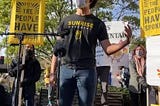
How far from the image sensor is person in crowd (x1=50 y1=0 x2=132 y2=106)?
4.28m

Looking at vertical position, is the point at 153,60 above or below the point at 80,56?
below

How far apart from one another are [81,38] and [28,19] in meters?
3.39

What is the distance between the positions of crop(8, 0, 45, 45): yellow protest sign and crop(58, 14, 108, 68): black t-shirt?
3072 millimetres

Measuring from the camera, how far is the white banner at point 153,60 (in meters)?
5.75

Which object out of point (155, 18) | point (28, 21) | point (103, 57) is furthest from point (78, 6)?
point (103, 57)

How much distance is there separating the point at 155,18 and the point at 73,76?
2.02m

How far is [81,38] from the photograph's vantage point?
4.37m

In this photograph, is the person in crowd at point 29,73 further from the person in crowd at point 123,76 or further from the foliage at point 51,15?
the foliage at point 51,15

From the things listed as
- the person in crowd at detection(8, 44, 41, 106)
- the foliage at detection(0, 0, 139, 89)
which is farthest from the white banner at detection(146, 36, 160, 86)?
the foliage at detection(0, 0, 139, 89)

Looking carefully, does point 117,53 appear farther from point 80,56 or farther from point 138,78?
point 80,56

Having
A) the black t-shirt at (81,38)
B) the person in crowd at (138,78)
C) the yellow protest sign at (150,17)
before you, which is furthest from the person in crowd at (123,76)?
the black t-shirt at (81,38)

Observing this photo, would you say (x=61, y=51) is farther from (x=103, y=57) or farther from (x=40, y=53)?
(x=40, y=53)

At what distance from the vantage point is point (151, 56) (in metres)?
5.83

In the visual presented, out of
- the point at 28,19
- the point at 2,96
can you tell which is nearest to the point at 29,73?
the point at 2,96
